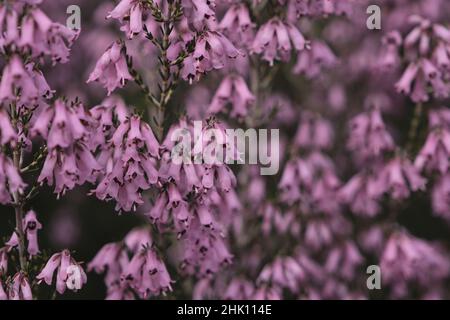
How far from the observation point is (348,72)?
335 inches

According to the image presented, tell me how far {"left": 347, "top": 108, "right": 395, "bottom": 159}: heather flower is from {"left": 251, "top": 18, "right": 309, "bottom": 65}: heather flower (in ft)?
4.45

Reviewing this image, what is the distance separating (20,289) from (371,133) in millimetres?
3593

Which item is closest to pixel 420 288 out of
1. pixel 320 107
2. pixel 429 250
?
Result: pixel 429 250

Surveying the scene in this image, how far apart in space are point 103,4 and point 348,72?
2816 mm

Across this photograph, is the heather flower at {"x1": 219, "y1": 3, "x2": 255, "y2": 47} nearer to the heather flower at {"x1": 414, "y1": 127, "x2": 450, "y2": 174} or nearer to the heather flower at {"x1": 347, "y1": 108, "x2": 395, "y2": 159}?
the heather flower at {"x1": 347, "y1": 108, "x2": 395, "y2": 159}

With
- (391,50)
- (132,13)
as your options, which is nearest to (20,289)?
(132,13)

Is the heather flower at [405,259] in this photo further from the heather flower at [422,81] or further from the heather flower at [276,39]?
the heather flower at [276,39]

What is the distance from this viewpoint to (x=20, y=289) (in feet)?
16.1

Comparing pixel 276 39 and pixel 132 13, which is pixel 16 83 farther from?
pixel 276 39

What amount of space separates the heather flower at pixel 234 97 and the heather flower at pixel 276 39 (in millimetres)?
338

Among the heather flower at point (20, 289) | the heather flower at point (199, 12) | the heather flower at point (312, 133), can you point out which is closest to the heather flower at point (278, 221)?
the heather flower at point (312, 133)

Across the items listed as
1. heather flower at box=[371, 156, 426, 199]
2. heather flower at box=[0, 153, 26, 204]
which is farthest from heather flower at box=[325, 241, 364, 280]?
heather flower at box=[0, 153, 26, 204]

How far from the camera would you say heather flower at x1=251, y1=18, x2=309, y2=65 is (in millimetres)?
5938

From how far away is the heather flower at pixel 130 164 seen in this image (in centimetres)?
488
